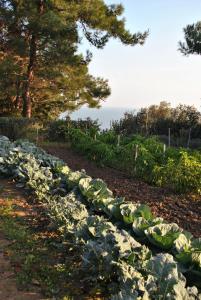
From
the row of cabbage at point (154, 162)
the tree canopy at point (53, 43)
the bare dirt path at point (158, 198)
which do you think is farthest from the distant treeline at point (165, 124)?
the bare dirt path at point (158, 198)

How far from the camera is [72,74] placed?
2188 centimetres

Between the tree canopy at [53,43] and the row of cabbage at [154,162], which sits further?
the tree canopy at [53,43]

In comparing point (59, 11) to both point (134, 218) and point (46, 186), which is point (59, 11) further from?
point (134, 218)

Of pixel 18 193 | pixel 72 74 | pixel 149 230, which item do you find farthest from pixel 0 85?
pixel 149 230

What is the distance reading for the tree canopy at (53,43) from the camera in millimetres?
19578

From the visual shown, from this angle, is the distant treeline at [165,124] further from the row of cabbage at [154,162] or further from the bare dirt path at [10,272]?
the bare dirt path at [10,272]

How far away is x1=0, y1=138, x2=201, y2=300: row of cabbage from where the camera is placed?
12.0 feet

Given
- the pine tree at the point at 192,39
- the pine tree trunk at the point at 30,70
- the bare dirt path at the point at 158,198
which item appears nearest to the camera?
the bare dirt path at the point at 158,198

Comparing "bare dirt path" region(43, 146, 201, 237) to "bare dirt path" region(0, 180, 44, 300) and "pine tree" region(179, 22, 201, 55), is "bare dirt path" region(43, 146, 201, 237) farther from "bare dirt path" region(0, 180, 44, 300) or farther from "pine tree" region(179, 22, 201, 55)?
"pine tree" region(179, 22, 201, 55)

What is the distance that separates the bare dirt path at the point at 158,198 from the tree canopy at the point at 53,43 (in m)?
9.46

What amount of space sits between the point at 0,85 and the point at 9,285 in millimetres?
17541

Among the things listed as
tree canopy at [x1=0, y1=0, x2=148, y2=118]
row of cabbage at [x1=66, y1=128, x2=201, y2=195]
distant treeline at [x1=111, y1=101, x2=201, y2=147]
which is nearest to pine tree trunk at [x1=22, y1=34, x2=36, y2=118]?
tree canopy at [x1=0, y1=0, x2=148, y2=118]

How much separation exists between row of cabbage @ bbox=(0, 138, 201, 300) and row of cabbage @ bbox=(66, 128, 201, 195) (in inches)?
99.0

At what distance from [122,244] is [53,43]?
1734 centimetres
